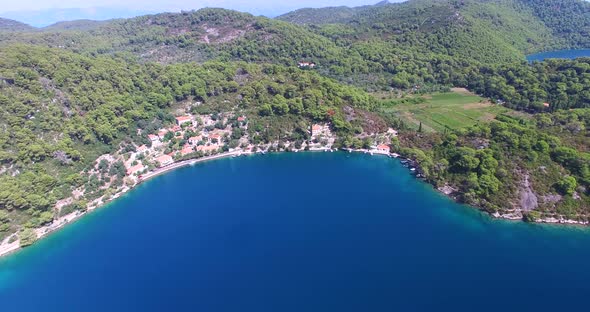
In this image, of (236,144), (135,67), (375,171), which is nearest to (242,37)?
(135,67)

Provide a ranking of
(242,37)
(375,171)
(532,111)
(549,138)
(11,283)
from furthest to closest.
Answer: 1. (242,37)
2. (532,111)
3. (375,171)
4. (549,138)
5. (11,283)

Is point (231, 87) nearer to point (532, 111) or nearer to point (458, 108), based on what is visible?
point (458, 108)

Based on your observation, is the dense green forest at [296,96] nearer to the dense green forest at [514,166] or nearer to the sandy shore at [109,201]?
the dense green forest at [514,166]

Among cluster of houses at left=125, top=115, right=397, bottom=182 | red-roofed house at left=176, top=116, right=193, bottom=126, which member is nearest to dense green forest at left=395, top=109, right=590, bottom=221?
cluster of houses at left=125, top=115, right=397, bottom=182

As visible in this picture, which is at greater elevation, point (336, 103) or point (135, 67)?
point (135, 67)

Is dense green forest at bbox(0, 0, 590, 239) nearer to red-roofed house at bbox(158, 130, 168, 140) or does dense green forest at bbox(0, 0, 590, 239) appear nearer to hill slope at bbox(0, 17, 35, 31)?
red-roofed house at bbox(158, 130, 168, 140)

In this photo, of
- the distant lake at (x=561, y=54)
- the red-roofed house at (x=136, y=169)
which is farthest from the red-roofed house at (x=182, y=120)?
the distant lake at (x=561, y=54)

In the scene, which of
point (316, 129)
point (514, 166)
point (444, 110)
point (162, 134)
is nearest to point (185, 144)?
point (162, 134)

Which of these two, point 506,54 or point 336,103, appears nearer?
point 336,103
